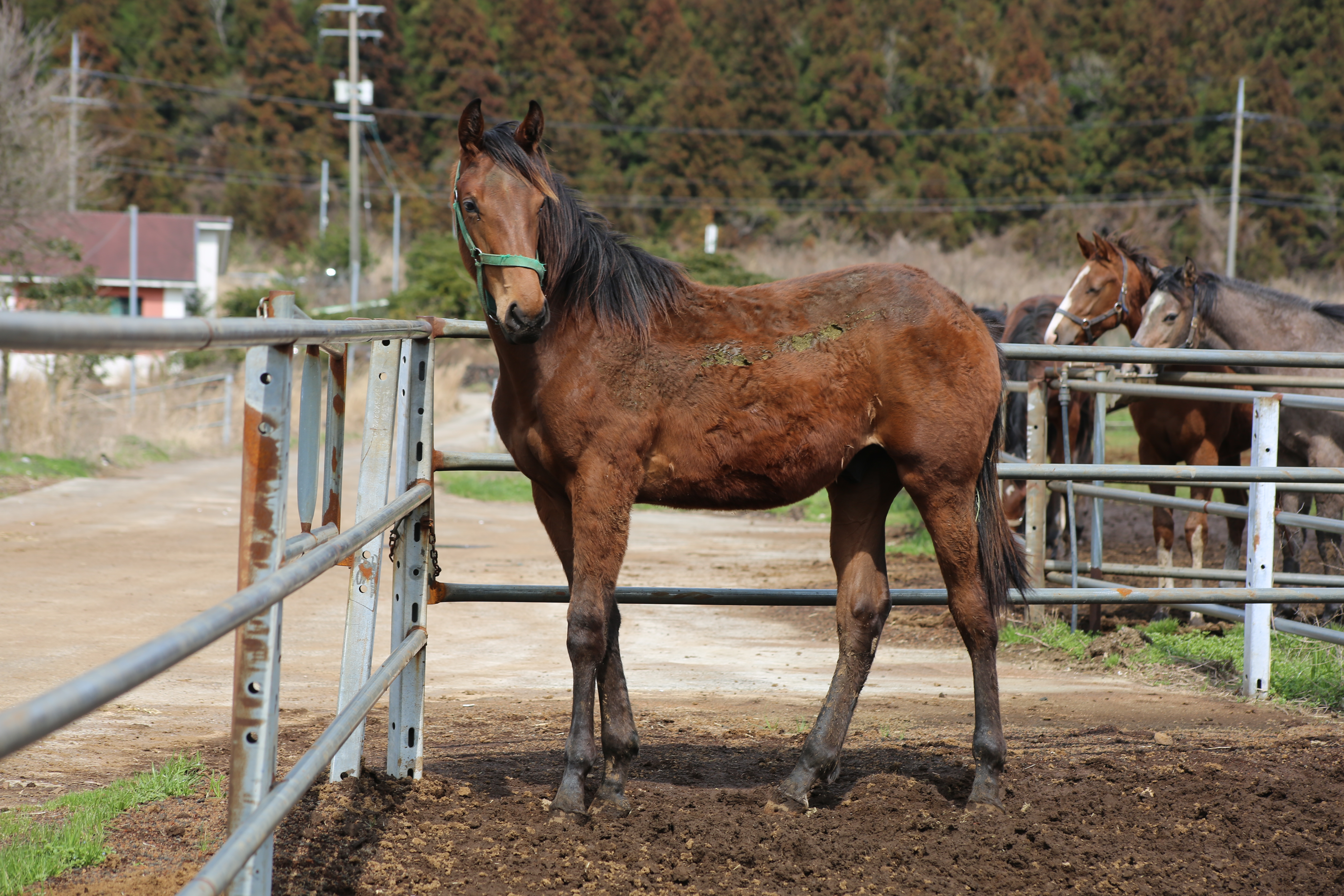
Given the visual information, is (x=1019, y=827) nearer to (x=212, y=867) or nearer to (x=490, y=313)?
(x=490, y=313)

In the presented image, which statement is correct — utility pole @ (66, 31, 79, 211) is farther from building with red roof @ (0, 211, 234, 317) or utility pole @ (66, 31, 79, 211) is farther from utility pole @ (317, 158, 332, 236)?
utility pole @ (317, 158, 332, 236)

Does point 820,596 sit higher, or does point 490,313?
point 490,313

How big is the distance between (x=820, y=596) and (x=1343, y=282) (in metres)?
42.1

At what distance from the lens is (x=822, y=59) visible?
5466cm

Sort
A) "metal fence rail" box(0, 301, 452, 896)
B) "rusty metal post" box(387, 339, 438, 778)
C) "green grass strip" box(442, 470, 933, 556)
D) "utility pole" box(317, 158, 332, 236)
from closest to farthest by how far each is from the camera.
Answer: "metal fence rail" box(0, 301, 452, 896)
"rusty metal post" box(387, 339, 438, 778)
"green grass strip" box(442, 470, 933, 556)
"utility pole" box(317, 158, 332, 236)

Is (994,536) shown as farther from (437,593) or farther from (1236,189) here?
(1236,189)

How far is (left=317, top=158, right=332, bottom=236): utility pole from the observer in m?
48.8

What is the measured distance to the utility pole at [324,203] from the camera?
1919 inches

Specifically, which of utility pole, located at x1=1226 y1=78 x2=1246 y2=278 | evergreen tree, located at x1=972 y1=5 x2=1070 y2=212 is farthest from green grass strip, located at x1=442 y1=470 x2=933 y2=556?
evergreen tree, located at x1=972 y1=5 x2=1070 y2=212

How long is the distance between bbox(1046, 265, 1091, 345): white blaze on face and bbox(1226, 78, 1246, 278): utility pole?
30.4 m

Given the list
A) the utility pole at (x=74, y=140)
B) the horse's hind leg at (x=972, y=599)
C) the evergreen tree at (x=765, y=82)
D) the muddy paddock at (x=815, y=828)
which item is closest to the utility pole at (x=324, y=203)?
the utility pole at (x=74, y=140)

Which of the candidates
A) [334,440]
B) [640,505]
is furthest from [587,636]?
[640,505]

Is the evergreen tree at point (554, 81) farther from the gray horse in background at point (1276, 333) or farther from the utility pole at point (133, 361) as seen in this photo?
the gray horse in background at point (1276, 333)

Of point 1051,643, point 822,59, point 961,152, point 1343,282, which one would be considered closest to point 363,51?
point 822,59
